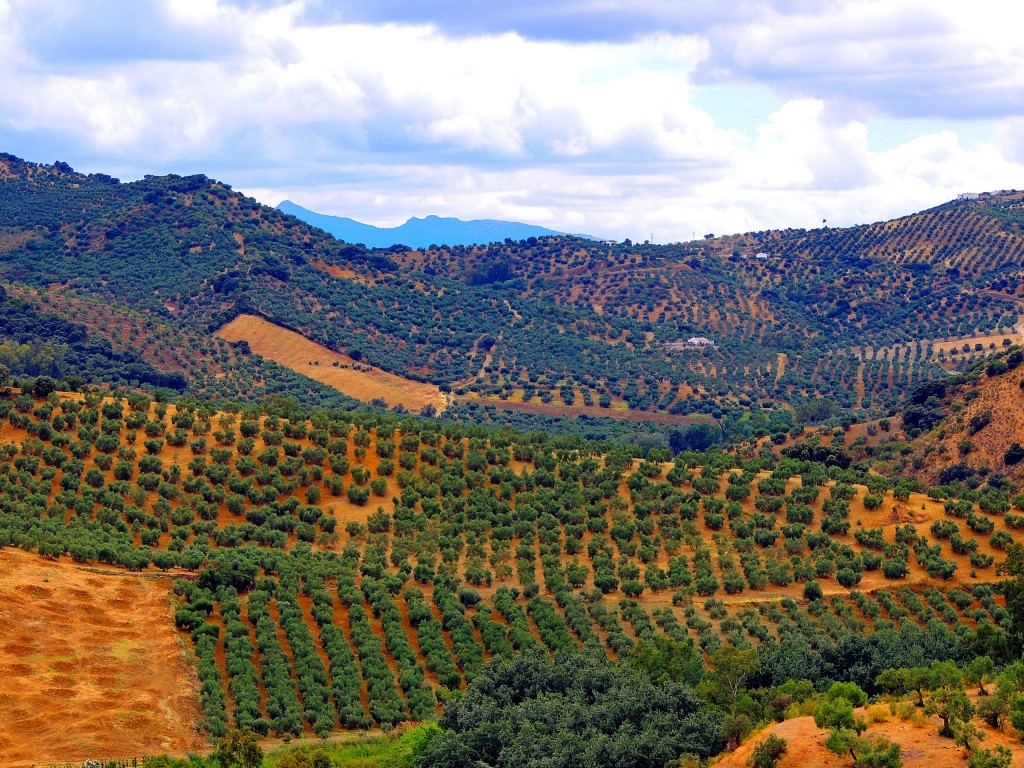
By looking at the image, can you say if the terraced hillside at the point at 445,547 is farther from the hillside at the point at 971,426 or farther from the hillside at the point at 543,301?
the hillside at the point at 543,301

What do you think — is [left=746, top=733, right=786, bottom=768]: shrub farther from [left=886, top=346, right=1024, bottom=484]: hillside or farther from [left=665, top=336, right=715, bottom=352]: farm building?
[left=665, top=336, right=715, bottom=352]: farm building

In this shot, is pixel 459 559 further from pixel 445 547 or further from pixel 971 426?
pixel 971 426

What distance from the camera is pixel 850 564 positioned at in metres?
51.4

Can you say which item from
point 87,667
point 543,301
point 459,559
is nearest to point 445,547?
point 459,559

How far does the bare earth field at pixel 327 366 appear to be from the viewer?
12131 cm

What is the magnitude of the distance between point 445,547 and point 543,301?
111 metres

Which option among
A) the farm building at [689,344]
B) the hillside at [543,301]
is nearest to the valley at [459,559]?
the hillside at [543,301]

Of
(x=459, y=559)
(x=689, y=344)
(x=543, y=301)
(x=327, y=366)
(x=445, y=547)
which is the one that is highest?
(x=543, y=301)

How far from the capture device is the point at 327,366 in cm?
12700

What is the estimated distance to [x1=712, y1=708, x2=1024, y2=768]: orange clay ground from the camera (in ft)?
87.1

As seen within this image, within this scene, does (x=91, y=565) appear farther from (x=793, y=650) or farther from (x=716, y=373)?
(x=716, y=373)

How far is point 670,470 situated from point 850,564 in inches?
461

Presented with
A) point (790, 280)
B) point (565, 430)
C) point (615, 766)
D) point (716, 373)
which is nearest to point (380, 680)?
point (615, 766)

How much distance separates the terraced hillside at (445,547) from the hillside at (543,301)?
157ft
